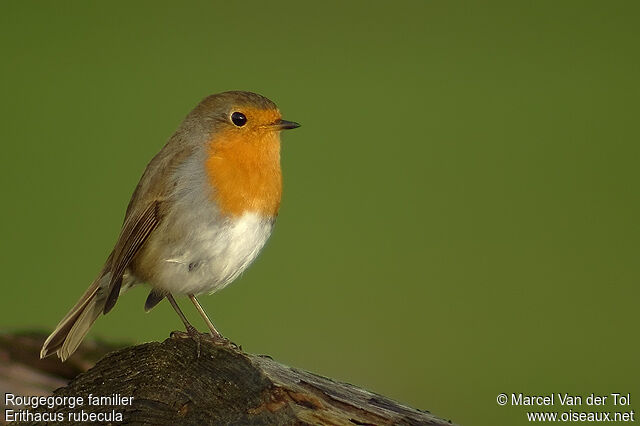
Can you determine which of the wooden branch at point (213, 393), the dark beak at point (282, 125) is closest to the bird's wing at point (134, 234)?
the dark beak at point (282, 125)

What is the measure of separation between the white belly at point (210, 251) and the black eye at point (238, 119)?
1.90 feet

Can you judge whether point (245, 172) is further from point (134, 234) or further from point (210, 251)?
point (134, 234)

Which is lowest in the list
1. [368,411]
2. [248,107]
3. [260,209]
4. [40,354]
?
[368,411]

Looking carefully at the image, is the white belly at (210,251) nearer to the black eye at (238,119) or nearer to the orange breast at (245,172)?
the orange breast at (245,172)

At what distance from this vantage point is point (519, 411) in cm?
876

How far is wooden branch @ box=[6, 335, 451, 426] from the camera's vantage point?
3148 millimetres

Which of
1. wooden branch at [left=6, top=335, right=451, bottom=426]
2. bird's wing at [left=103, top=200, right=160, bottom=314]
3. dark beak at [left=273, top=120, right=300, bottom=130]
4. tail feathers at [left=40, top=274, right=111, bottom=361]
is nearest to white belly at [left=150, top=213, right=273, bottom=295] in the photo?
bird's wing at [left=103, top=200, right=160, bottom=314]

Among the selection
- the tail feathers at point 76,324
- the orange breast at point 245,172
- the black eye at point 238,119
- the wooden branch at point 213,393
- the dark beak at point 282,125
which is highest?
the dark beak at point 282,125

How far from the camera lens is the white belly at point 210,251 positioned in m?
4.76

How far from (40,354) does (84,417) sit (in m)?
1.22

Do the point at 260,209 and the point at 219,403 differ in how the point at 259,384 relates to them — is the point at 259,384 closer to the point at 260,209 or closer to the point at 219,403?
the point at 219,403

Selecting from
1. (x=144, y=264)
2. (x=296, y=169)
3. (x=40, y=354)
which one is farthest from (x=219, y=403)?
(x=296, y=169)

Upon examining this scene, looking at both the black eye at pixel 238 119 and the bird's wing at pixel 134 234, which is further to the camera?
the black eye at pixel 238 119

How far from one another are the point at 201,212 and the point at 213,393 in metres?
1.67
